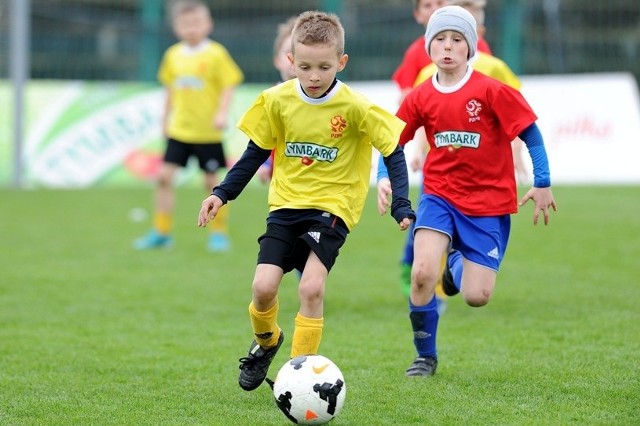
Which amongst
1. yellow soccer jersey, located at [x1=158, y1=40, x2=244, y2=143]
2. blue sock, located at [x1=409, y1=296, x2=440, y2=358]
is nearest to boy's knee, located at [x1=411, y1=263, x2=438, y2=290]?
blue sock, located at [x1=409, y1=296, x2=440, y2=358]

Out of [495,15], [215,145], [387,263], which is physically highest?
[495,15]

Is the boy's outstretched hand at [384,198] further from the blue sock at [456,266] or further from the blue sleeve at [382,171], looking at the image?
the blue sock at [456,266]

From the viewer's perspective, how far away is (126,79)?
17.5 meters

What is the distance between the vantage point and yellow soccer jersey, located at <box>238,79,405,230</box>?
5.02 meters

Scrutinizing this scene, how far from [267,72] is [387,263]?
873cm

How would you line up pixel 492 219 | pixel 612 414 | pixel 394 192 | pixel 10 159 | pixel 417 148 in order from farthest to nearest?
pixel 10 159, pixel 417 148, pixel 492 219, pixel 394 192, pixel 612 414

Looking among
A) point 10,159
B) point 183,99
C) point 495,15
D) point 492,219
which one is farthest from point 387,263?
point 495,15

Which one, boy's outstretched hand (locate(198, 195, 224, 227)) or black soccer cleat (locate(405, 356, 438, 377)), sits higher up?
boy's outstretched hand (locate(198, 195, 224, 227))

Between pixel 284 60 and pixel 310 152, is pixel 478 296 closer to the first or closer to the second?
pixel 310 152

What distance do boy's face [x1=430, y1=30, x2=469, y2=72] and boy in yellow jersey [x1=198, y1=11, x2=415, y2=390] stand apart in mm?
547

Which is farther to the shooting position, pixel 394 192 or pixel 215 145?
pixel 215 145

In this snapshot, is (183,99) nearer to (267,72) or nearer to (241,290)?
(241,290)

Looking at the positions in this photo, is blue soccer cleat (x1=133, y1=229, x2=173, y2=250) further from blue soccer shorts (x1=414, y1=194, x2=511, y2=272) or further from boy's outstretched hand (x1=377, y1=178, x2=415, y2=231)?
boy's outstretched hand (x1=377, y1=178, x2=415, y2=231)

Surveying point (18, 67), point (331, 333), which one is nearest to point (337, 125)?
point (331, 333)
